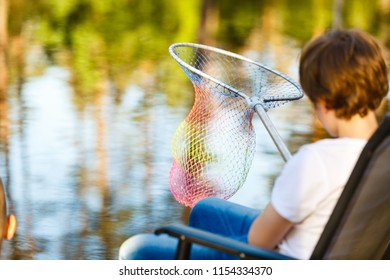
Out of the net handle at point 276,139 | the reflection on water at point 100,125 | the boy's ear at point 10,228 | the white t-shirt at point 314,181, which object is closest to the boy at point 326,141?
the white t-shirt at point 314,181

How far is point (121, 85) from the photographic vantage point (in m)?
7.93

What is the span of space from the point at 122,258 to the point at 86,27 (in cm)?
935

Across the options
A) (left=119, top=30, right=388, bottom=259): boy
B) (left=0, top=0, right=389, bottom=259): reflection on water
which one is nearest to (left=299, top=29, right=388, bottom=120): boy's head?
(left=119, top=30, right=388, bottom=259): boy

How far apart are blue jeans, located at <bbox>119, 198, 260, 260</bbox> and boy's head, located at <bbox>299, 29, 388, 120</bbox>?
53cm

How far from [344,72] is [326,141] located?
18 cm

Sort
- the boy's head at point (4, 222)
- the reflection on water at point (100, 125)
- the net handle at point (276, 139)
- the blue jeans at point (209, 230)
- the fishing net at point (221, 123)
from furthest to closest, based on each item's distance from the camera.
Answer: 1. the reflection on water at point (100, 125)
2. the fishing net at point (221, 123)
3. the net handle at point (276, 139)
4. the blue jeans at point (209, 230)
5. the boy's head at point (4, 222)

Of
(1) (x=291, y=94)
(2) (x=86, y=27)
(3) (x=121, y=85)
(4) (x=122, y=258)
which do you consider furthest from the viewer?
(2) (x=86, y=27)

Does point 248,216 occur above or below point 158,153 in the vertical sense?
above

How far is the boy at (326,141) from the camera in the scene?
7.59 ft

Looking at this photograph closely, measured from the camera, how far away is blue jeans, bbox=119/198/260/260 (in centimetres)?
257

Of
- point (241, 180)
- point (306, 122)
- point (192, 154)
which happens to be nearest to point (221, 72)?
point (306, 122)

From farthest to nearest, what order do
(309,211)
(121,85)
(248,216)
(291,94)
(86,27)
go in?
(86,27), (121,85), (291,94), (248,216), (309,211)

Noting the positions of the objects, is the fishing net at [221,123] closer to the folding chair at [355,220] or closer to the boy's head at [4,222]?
the folding chair at [355,220]
